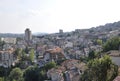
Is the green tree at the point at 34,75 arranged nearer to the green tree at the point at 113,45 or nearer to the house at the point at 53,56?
the green tree at the point at 113,45

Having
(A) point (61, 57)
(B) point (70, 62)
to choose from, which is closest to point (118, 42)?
(B) point (70, 62)

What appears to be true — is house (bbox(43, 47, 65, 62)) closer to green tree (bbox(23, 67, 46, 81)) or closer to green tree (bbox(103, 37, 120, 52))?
green tree (bbox(23, 67, 46, 81))

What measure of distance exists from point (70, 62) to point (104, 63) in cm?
2787

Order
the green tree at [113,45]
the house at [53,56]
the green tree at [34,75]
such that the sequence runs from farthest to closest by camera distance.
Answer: the house at [53,56] → the green tree at [34,75] → the green tree at [113,45]

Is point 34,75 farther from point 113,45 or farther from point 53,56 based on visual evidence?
point 53,56

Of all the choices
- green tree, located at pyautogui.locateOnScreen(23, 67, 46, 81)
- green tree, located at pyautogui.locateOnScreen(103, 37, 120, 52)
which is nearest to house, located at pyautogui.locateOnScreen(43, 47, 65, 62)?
green tree, located at pyautogui.locateOnScreen(23, 67, 46, 81)

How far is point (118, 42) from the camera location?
4253cm

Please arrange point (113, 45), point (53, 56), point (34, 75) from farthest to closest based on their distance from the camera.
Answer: point (53, 56) < point (113, 45) < point (34, 75)

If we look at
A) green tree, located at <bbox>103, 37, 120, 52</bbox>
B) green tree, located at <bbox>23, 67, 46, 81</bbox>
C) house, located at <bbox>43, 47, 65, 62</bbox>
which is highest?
green tree, located at <bbox>103, 37, 120, 52</bbox>

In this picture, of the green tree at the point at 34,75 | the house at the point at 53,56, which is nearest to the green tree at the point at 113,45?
the green tree at the point at 34,75

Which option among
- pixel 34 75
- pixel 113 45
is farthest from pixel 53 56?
pixel 113 45

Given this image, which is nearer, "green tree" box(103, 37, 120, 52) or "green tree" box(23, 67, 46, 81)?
"green tree" box(103, 37, 120, 52)

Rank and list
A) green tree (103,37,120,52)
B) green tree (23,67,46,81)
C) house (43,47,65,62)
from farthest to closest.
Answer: house (43,47,65,62), green tree (23,67,46,81), green tree (103,37,120,52)

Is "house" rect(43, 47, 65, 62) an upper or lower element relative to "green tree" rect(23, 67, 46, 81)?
upper
